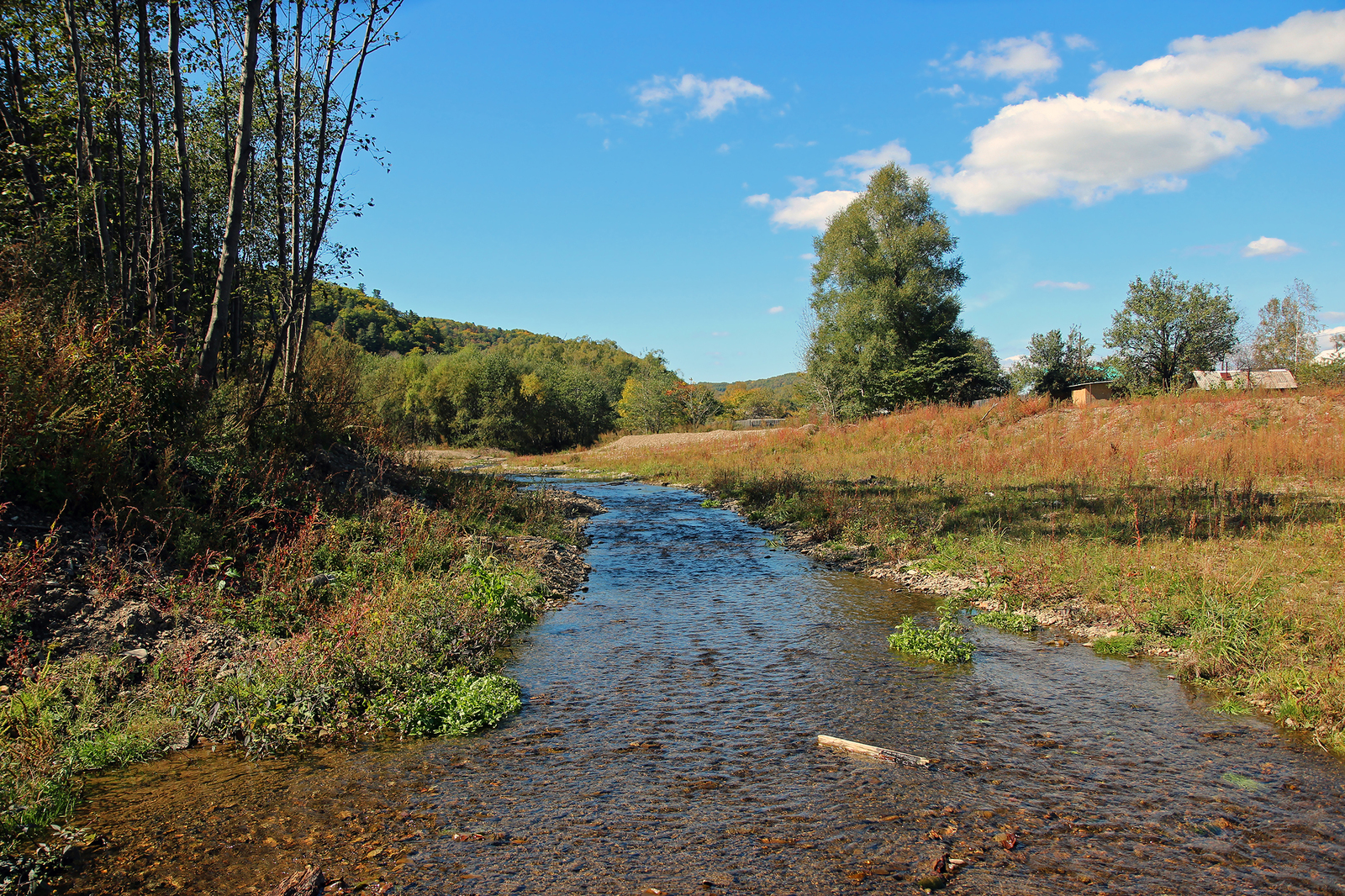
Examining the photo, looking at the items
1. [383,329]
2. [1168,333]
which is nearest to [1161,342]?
[1168,333]

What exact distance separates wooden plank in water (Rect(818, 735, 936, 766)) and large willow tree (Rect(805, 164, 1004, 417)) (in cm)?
4055

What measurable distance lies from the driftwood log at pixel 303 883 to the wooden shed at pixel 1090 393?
30438 mm

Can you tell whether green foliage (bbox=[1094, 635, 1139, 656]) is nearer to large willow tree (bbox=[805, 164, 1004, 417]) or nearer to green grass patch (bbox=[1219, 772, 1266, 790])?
green grass patch (bbox=[1219, 772, 1266, 790])

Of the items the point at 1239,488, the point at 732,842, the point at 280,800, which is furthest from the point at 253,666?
the point at 1239,488

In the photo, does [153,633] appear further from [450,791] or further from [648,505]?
[648,505]

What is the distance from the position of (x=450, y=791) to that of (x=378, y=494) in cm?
947

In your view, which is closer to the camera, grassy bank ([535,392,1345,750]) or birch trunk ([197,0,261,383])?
grassy bank ([535,392,1345,750])

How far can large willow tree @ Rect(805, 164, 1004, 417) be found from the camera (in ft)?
148

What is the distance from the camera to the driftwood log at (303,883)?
3.90 m

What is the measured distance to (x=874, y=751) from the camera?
5.72 metres

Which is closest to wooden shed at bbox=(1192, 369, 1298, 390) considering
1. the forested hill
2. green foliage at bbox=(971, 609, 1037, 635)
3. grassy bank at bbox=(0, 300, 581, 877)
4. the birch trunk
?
green foliage at bbox=(971, 609, 1037, 635)

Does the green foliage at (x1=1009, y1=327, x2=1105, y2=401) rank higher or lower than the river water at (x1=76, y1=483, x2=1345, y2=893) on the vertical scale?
higher

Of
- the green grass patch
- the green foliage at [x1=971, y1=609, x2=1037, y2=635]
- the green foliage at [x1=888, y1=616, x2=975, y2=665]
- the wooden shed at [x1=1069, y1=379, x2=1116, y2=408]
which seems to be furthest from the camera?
the wooden shed at [x1=1069, y1=379, x2=1116, y2=408]

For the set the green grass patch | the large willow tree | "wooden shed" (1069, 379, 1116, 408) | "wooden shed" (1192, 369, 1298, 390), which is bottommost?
the green grass patch
